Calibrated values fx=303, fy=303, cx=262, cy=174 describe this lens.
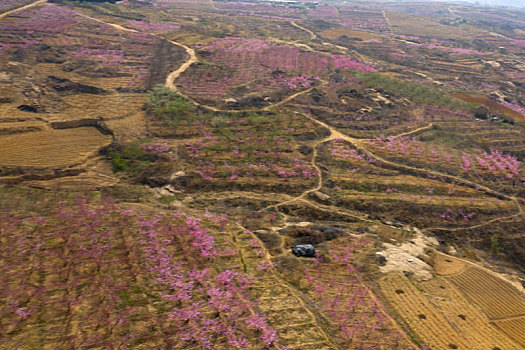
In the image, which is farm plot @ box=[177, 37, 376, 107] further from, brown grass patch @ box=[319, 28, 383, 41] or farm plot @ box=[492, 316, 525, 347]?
farm plot @ box=[492, 316, 525, 347]

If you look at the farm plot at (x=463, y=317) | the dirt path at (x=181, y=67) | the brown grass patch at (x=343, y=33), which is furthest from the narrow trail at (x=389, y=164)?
the brown grass patch at (x=343, y=33)

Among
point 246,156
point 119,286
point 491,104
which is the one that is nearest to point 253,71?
point 246,156

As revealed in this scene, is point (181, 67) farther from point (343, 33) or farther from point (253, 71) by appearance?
point (343, 33)

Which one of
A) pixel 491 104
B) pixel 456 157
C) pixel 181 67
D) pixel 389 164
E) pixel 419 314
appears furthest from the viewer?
pixel 491 104

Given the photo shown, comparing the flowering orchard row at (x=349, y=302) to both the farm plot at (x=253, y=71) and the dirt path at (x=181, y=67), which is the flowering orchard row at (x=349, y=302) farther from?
the dirt path at (x=181, y=67)

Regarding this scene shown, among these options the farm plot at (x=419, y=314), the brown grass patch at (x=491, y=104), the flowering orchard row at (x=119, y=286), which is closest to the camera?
the flowering orchard row at (x=119, y=286)
